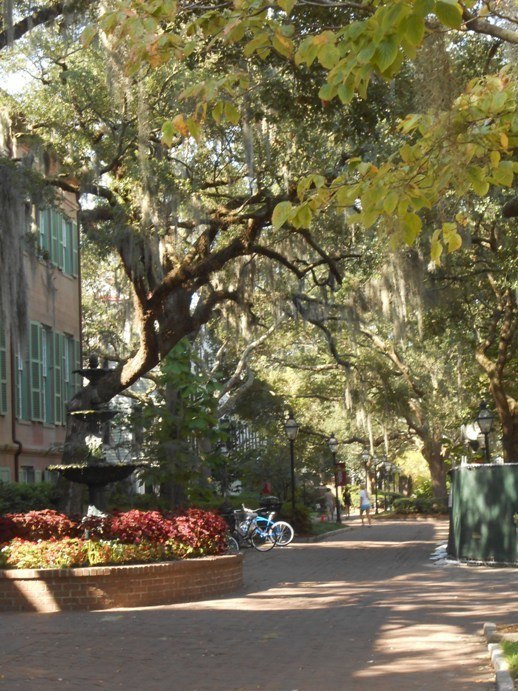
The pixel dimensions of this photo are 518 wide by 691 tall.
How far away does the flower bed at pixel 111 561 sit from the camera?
14.1 metres

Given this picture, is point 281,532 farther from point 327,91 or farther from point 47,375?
point 327,91

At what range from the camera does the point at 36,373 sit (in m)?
27.3

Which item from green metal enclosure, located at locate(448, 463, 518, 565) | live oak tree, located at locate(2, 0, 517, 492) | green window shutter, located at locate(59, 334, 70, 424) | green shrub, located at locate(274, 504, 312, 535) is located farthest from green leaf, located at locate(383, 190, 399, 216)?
green shrub, located at locate(274, 504, 312, 535)

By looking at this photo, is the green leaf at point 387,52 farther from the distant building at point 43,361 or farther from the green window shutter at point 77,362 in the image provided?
the green window shutter at point 77,362

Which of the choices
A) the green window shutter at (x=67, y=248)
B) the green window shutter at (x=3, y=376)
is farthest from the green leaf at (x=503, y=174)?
the green window shutter at (x=67, y=248)

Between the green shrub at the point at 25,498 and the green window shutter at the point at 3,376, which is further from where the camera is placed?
the green window shutter at the point at 3,376

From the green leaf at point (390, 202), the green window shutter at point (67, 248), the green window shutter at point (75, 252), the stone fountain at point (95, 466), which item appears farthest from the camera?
the green window shutter at point (75, 252)

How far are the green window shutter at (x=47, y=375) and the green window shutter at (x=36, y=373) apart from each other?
0.39 meters

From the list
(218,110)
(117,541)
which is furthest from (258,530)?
(218,110)

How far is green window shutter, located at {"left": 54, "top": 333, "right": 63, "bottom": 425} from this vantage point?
1136 inches

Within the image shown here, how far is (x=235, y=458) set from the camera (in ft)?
119

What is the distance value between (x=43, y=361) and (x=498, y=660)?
20.6m

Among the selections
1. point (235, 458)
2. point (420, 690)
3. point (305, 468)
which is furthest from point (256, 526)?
point (305, 468)

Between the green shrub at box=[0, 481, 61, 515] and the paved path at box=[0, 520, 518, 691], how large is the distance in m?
5.38
